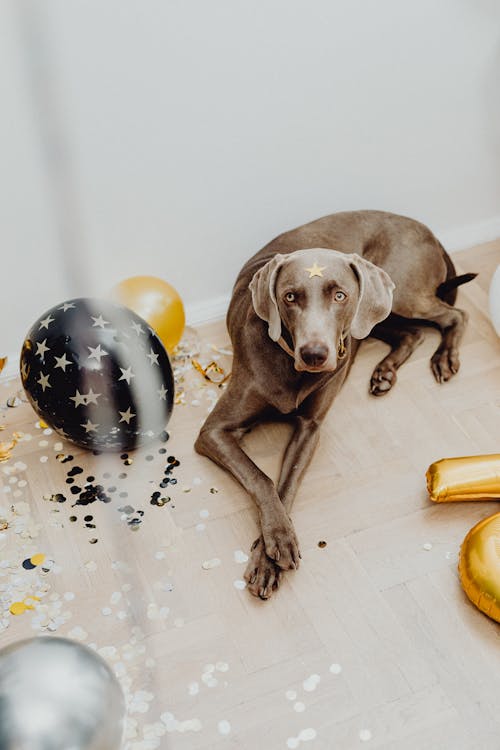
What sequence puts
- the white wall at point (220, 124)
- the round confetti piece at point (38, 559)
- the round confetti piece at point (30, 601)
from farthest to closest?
the white wall at point (220, 124)
the round confetti piece at point (38, 559)
the round confetti piece at point (30, 601)

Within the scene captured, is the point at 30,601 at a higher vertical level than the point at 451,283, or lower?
lower

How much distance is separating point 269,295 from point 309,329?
15 centimetres

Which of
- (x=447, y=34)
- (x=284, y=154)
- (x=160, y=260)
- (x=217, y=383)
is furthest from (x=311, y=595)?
(x=447, y=34)

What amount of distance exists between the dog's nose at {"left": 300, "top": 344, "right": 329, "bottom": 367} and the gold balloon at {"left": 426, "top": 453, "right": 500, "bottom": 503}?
1.46ft

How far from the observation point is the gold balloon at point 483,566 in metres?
1.84

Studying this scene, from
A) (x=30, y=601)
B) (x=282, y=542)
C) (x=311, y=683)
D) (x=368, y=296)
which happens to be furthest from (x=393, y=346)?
(x=30, y=601)

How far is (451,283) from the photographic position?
8.84 ft

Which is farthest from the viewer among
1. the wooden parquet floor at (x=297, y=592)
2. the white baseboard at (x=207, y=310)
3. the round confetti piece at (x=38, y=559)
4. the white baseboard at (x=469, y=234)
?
the white baseboard at (x=469, y=234)

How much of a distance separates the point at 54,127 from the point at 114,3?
0.37 metres

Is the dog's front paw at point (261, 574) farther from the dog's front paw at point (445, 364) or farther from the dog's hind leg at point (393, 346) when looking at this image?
the dog's front paw at point (445, 364)

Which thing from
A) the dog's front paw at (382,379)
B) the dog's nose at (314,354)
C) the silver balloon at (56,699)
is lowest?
the dog's front paw at (382,379)

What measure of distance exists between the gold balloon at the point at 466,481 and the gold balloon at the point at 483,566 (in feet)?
0.55

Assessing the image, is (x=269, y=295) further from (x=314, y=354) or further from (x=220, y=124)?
(x=220, y=124)

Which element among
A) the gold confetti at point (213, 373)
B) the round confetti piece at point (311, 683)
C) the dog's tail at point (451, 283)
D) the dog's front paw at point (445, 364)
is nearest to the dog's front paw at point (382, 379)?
the dog's front paw at point (445, 364)
